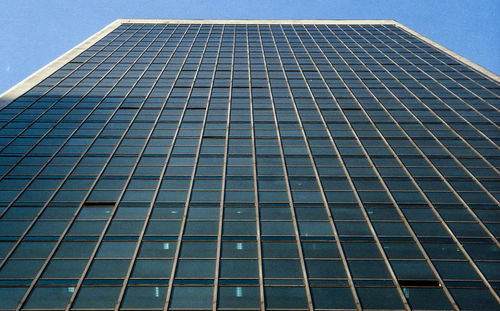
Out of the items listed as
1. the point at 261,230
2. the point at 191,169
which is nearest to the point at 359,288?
the point at 261,230

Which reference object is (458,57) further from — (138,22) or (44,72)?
(138,22)

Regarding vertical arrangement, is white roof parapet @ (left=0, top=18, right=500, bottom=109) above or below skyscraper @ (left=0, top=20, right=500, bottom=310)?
above

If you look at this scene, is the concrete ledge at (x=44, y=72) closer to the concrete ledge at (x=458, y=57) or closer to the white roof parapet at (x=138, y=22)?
the white roof parapet at (x=138, y=22)

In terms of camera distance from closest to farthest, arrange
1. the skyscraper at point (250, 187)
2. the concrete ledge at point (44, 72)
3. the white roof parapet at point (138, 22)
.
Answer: the skyscraper at point (250, 187), the concrete ledge at point (44, 72), the white roof parapet at point (138, 22)

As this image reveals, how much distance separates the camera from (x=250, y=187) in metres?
30.3

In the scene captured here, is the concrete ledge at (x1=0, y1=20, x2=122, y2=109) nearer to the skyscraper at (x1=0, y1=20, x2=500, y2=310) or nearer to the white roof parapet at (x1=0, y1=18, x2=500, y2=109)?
the white roof parapet at (x1=0, y1=18, x2=500, y2=109)

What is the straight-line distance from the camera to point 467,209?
28109 millimetres

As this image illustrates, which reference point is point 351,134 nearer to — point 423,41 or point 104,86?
point 104,86

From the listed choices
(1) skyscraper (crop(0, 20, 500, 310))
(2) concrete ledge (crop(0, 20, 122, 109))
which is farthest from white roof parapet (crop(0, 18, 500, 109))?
(1) skyscraper (crop(0, 20, 500, 310))

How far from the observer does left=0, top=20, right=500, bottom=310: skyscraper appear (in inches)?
864

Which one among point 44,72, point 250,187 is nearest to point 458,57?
point 250,187

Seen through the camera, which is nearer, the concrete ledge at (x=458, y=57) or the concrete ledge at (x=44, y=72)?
the concrete ledge at (x=44, y=72)

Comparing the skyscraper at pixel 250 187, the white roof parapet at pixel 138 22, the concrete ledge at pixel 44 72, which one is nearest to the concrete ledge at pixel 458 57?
the white roof parapet at pixel 138 22

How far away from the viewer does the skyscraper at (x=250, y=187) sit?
21.9 metres
